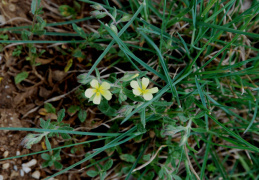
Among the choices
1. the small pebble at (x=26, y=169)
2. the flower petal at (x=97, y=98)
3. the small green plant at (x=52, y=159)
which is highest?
the flower petal at (x=97, y=98)

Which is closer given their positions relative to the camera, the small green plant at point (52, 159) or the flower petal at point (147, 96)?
the flower petal at point (147, 96)

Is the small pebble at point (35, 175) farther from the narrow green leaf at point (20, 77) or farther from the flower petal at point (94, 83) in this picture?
the flower petal at point (94, 83)

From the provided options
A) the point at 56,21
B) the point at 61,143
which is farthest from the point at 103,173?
the point at 56,21

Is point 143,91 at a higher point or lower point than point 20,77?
higher

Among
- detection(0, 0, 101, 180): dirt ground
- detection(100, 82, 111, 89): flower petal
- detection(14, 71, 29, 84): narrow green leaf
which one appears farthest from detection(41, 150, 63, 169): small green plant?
detection(100, 82, 111, 89): flower petal

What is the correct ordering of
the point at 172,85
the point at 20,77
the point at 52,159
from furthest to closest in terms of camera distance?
the point at 20,77, the point at 52,159, the point at 172,85

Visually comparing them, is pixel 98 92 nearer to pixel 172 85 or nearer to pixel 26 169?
pixel 172 85

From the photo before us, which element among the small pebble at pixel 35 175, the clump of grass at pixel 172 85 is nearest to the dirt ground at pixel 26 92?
the small pebble at pixel 35 175


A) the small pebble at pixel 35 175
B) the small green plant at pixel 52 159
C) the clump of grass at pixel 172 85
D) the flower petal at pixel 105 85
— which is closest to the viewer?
the flower petal at pixel 105 85

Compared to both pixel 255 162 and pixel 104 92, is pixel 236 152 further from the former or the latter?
pixel 104 92

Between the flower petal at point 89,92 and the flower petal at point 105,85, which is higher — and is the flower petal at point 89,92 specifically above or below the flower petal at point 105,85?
below

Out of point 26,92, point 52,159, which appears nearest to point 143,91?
point 52,159
